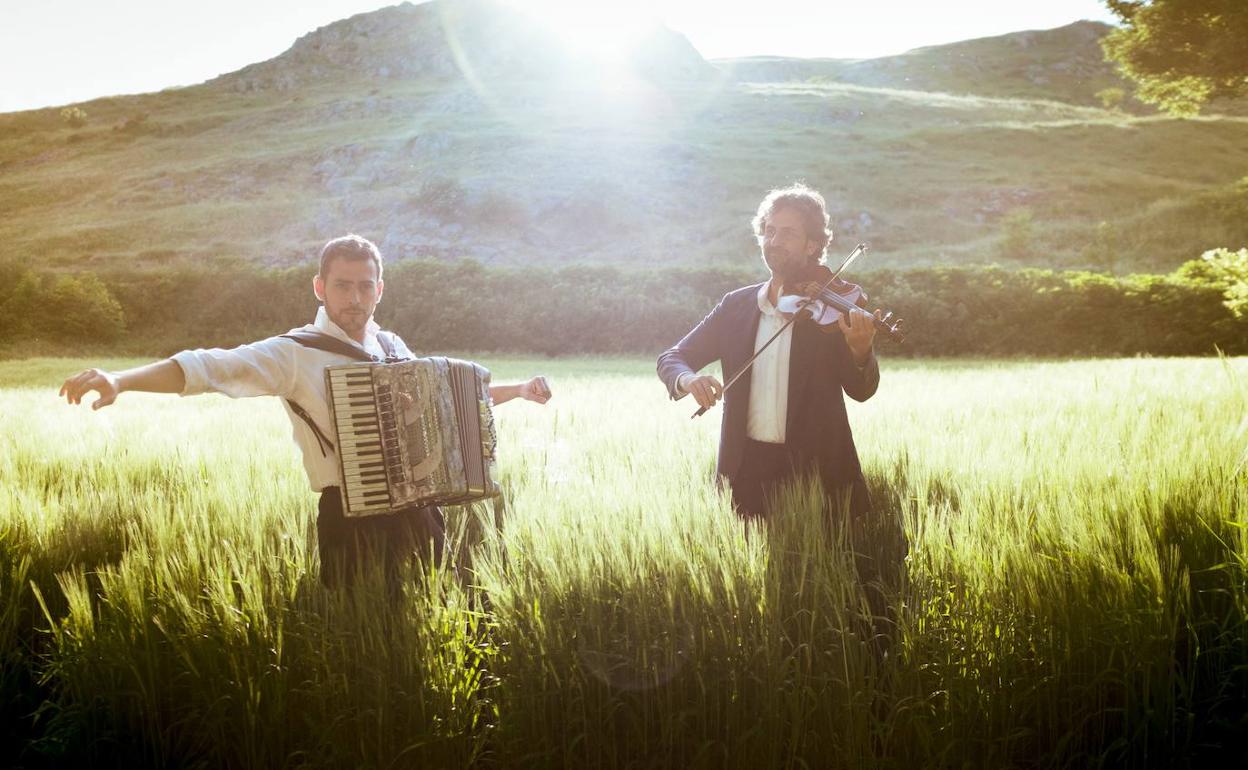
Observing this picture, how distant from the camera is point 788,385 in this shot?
13.6 feet

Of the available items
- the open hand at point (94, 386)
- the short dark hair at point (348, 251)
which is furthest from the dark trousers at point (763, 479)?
the open hand at point (94, 386)

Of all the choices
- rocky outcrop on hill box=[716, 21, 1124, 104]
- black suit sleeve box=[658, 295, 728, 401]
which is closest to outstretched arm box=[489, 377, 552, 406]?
black suit sleeve box=[658, 295, 728, 401]

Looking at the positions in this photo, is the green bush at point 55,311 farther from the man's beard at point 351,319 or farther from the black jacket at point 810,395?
the black jacket at point 810,395

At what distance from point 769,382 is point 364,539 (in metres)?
1.99

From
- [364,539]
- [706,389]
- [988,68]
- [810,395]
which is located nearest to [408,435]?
[364,539]

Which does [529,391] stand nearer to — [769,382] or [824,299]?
[769,382]

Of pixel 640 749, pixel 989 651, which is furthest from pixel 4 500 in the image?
pixel 989 651

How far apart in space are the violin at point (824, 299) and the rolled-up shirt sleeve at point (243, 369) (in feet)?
7.12

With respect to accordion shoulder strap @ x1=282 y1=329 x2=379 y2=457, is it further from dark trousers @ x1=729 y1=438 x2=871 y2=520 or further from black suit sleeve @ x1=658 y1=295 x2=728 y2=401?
dark trousers @ x1=729 y1=438 x2=871 y2=520

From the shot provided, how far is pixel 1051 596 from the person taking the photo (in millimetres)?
2723

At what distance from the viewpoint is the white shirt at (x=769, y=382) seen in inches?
164

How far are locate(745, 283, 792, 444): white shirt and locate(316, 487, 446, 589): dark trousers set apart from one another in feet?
5.44

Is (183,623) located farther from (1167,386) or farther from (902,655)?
(1167,386)

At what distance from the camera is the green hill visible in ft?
146
